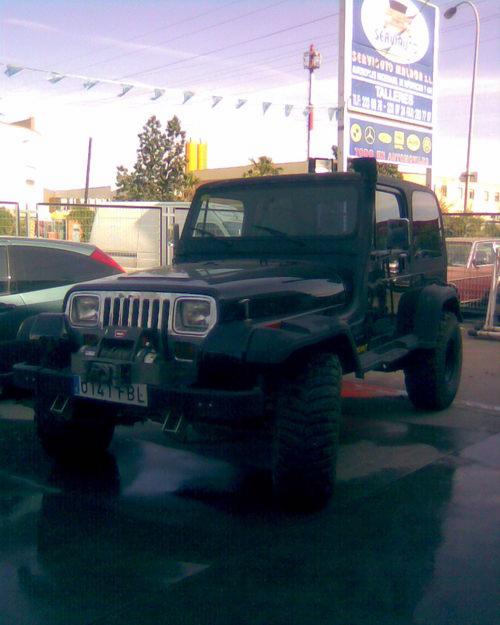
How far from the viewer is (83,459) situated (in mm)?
5254

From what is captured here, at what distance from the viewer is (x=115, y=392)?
426 centimetres

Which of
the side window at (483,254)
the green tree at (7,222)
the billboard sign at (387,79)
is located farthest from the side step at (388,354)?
the green tree at (7,222)

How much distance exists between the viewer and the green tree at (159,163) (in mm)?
41341

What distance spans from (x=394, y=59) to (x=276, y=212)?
454 inches

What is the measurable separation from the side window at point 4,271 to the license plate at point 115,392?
2688 mm

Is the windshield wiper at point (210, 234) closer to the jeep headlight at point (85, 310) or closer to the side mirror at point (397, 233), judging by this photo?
the side mirror at point (397, 233)

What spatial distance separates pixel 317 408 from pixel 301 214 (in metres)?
1.92

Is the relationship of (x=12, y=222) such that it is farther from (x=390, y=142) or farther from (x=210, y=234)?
(x=210, y=234)

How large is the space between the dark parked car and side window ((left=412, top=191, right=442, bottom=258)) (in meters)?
3.01

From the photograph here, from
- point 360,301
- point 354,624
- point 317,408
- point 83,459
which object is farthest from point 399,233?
point 354,624

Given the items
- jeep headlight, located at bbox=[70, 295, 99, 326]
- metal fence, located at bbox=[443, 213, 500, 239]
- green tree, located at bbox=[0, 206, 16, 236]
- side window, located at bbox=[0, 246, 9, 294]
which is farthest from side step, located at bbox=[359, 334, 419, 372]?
green tree, located at bbox=[0, 206, 16, 236]

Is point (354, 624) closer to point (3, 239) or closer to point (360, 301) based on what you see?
point (360, 301)

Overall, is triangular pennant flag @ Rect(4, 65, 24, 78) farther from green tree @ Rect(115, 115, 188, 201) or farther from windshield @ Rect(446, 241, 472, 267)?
green tree @ Rect(115, 115, 188, 201)

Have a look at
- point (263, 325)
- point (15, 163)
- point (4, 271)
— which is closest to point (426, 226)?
point (263, 325)
